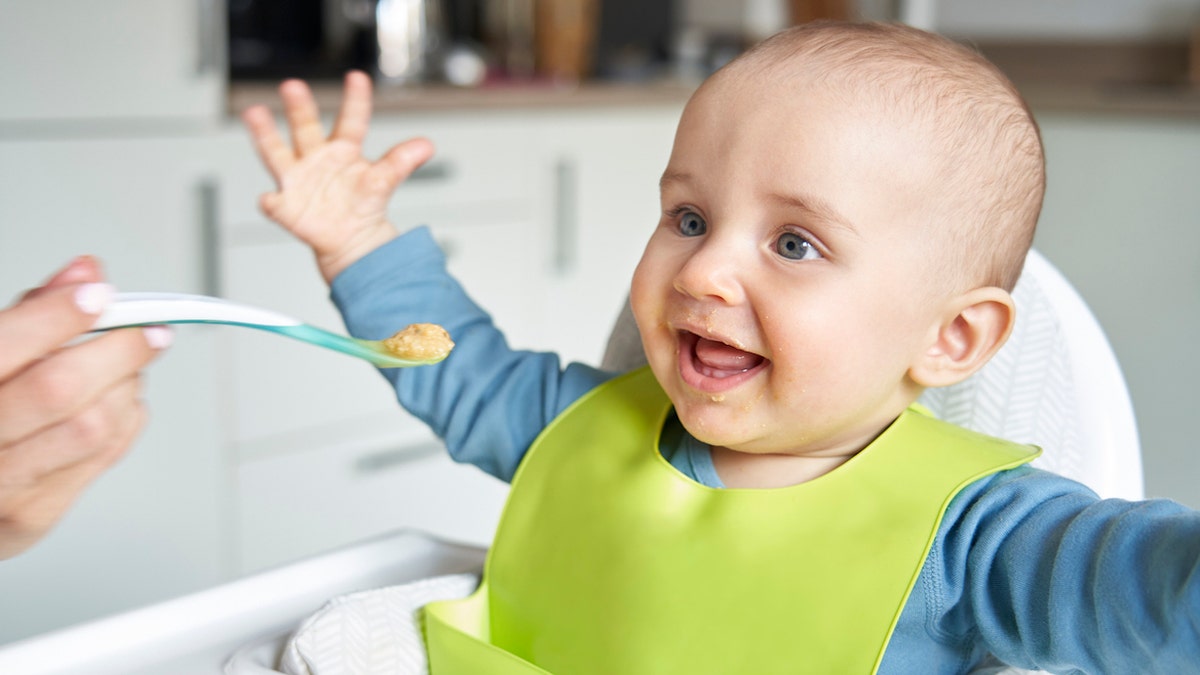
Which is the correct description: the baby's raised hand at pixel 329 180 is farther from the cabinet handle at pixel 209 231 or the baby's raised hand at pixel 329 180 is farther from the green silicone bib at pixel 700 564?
the cabinet handle at pixel 209 231

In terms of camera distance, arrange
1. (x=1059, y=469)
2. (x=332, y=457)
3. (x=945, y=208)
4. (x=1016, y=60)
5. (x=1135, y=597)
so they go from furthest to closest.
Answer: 1. (x=1016, y=60)
2. (x=332, y=457)
3. (x=1059, y=469)
4. (x=945, y=208)
5. (x=1135, y=597)

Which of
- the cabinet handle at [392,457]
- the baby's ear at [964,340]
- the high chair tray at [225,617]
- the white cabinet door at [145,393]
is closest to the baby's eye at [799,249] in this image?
the baby's ear at [964,340]

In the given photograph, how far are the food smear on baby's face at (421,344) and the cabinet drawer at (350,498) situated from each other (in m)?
1.26

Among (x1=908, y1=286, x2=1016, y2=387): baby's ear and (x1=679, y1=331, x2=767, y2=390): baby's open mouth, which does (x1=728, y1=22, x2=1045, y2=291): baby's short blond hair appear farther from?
(x1=679, y1=331, x2=767, y2=390): baby's open mouth

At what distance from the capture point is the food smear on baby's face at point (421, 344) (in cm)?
79

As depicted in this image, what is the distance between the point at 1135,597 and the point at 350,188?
640 millimetres

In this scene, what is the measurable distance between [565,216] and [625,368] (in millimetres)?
1425

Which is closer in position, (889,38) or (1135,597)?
Result: (1135,597)

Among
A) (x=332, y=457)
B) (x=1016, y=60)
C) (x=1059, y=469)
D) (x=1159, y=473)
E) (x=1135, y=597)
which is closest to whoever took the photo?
(x=1135, y=597)

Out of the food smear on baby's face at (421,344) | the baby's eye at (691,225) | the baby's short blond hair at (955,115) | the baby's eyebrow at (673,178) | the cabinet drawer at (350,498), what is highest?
the baby's short blond hair at (955,115)

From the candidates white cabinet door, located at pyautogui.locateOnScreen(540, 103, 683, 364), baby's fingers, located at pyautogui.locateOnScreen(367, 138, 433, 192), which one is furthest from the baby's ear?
white cabinet door, located at pyautogui.locateOnScreen(540, 103, 683, 364)

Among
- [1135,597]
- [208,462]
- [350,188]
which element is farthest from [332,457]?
[1135,597]

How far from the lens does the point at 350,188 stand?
994mm

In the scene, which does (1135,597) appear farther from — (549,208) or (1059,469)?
(549,208)
